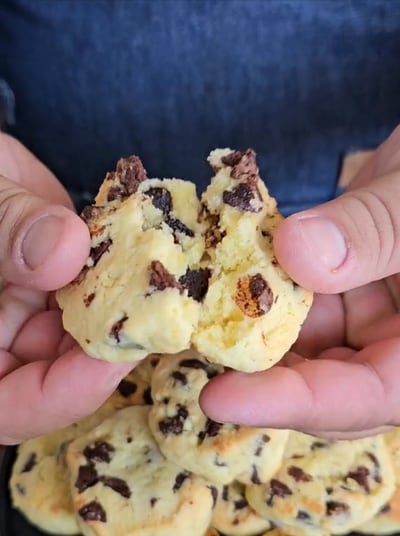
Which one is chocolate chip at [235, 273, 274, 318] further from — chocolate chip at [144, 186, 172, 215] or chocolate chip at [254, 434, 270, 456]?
chocolate chip at [254, 434, 270, 456]

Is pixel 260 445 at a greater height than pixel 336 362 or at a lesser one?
lesser

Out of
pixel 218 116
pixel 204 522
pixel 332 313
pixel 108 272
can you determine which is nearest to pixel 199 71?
pixel 218 116

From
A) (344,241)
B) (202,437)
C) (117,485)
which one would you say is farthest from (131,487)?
(344,241)

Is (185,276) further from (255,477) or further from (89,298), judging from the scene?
(255,477)

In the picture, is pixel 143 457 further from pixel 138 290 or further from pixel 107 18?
pixel 107 18

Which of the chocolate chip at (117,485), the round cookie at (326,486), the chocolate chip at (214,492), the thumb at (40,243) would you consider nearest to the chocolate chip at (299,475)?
the round cookie at (326,486)

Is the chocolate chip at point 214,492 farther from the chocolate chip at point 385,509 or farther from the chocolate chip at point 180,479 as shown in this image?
the chocolate chip at point 385,509
